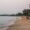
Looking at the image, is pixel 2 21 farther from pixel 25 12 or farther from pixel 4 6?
pixel 25 12

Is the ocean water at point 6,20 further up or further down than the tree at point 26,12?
further down

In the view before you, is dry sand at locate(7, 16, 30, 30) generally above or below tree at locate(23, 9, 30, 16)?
below

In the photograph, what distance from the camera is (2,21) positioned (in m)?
0.66

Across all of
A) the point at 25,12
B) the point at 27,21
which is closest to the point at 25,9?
the point at 25,12

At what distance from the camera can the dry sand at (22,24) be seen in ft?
2.06

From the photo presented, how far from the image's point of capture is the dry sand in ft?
2.06

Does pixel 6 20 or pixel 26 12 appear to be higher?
pixel 26 12

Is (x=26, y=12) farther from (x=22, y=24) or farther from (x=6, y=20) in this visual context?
(x=6, y=20)

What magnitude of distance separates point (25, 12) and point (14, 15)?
0.15m

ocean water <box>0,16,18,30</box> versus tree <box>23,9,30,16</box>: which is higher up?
tree <box>23,9,30,16</box>

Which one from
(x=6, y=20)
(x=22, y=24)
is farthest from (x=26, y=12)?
(x=6, y=20)

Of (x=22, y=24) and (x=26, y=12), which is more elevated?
(x=26, y=12)

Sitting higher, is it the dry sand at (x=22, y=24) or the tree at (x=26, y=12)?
the tree at (x=26, y=12)

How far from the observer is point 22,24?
64 centimetres
